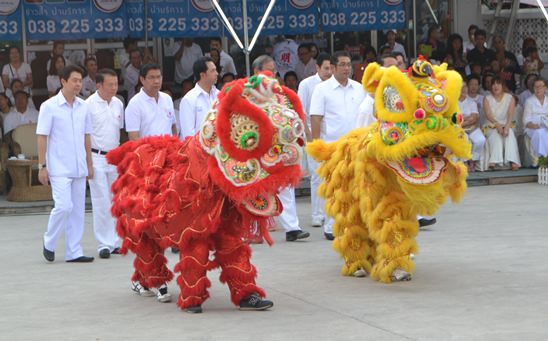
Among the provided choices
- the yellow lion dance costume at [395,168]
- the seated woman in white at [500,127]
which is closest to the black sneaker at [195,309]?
the yellow lion dance costume at [395,168]

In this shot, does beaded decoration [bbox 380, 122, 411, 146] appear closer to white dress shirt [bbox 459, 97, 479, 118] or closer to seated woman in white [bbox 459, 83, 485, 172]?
seated woman in white [bbox 459, 83, 485, 172]

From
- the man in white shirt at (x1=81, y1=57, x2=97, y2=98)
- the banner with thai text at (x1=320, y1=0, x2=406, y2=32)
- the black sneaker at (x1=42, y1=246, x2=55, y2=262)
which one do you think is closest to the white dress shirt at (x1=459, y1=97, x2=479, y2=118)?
the banner with thai text at (x1=320, y1=0, x2=406, y2=32)

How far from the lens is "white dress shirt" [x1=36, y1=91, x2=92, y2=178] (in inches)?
400

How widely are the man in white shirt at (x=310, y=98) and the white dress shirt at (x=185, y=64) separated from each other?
233 inches

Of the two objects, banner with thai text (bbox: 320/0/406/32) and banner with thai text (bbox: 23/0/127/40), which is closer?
banner with thai text (bbox: 23/0/127/40)

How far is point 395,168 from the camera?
27.8 ft

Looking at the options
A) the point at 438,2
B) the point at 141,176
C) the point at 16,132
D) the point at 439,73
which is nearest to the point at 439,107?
the point at 439,73

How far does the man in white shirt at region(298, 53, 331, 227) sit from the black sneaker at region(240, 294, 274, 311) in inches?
150

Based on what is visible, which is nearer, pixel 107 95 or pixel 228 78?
pixel 107 95

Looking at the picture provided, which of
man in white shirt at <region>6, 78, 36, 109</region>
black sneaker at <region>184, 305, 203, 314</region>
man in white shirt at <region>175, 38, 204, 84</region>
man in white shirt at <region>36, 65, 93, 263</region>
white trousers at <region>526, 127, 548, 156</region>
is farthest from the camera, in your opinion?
man in white shirt at <region>175, 38, 204, 84</region>

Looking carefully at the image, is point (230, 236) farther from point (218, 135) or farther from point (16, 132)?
point (16, 132)

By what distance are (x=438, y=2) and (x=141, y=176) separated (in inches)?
489

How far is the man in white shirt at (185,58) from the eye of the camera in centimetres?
1773

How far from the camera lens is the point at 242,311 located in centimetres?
797
